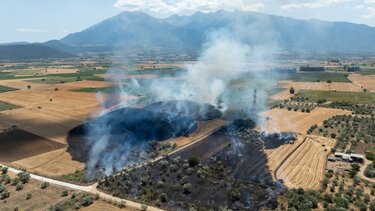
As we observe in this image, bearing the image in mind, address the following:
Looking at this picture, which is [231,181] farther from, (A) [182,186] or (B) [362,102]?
(B) [362,102]

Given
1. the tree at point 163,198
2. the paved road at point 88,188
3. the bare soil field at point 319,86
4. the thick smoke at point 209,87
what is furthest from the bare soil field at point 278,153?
the bare soil field at point 319,86

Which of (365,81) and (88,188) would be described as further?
(365,81)

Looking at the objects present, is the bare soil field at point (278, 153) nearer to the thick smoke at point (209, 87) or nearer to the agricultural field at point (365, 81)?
the thick smoke at point (209, 87)

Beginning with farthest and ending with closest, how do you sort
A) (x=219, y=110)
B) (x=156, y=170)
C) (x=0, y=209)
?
(x=219, y=110), (x=156, y=170), (x=0, y=209)

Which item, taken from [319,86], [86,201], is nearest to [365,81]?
[319,86]

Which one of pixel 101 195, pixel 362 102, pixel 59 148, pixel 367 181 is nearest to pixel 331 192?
pixel 367 181

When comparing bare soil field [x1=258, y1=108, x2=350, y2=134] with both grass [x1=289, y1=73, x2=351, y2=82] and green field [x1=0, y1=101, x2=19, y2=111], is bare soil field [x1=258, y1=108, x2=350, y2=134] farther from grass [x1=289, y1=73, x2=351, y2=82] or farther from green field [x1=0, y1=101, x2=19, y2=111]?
green field [x1=0, y1=101, x2=19, y2=111]

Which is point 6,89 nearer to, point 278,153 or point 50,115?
point 50,115
